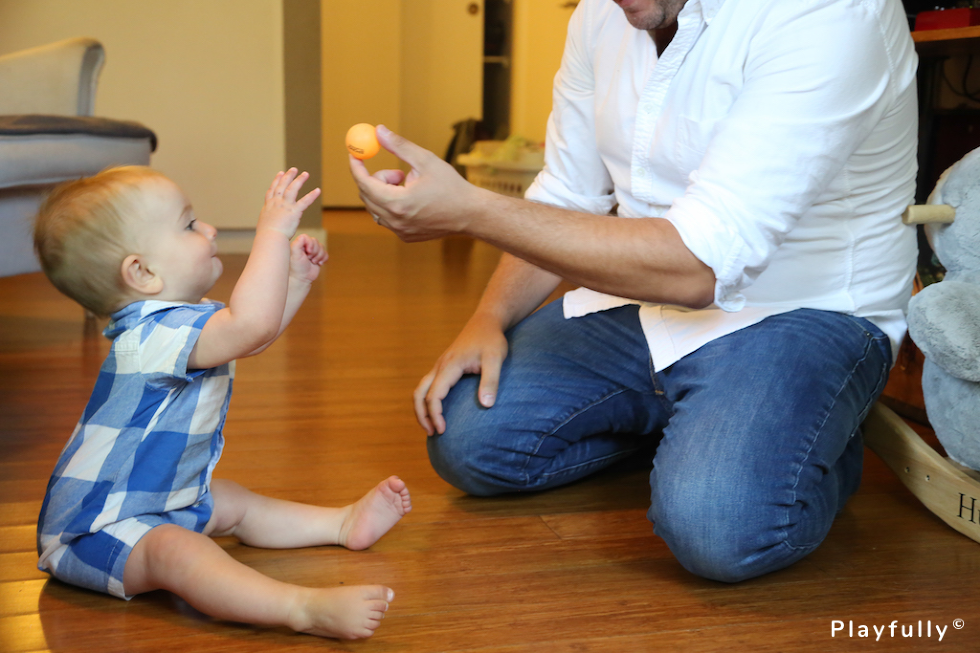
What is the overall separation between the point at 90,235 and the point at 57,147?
1.18m

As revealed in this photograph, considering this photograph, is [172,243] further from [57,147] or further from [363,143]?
[57,147]

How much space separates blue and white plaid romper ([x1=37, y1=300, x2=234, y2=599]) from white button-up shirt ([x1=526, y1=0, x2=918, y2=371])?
52cm

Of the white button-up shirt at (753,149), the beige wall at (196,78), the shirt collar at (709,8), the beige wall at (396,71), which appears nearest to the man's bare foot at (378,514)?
the white button-up shirt at (753,149)

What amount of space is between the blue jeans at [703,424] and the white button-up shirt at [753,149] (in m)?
0.05

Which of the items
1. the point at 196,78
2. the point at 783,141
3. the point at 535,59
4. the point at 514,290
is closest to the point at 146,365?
the point at 514,290

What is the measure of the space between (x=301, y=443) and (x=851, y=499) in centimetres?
77

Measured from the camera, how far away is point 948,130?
2088mm

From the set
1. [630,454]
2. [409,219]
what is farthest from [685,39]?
[630,454]

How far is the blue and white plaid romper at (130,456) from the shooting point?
861mm

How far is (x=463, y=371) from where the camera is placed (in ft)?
3.86

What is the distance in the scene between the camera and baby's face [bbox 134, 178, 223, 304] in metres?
0.90

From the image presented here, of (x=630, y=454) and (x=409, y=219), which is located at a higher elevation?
(x=409, y=219)

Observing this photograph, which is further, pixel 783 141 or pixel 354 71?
pixel 354 71

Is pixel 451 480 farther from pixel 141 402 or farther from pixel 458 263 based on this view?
pixel 458 263
